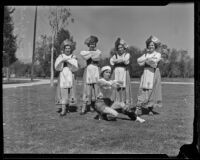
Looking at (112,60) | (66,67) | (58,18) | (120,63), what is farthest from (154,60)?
(58,18)

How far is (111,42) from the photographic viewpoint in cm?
344

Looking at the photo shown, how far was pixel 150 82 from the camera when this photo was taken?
3.59 meters

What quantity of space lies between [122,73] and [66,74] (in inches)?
30.7

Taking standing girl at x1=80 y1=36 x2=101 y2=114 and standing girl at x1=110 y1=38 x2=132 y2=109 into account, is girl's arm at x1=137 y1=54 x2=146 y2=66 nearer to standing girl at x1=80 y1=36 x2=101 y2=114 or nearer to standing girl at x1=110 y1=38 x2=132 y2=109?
standing girl at x1=110 y1=38 x2=132 y2=109

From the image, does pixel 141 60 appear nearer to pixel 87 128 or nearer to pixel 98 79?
pixel 98 79

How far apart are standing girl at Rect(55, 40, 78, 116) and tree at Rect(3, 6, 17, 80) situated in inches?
23.6

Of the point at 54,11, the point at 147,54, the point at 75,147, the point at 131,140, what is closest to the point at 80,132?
the point at 75,147

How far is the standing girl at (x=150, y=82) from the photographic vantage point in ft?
11.6

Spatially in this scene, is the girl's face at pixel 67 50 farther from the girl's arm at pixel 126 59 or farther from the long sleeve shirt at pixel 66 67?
the girl's arm at pixel 126 59

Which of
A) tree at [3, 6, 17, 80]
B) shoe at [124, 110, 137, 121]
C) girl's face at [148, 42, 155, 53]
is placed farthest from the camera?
shoe at [124, 110, 137, 121]

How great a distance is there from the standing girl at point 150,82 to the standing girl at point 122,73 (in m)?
0.17

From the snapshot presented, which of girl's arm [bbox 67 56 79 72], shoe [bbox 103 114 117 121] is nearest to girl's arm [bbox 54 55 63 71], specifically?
girl's arm [bbox 67 56 79 72]

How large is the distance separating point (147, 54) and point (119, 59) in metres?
0.39

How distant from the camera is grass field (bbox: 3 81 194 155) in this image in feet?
11.1
